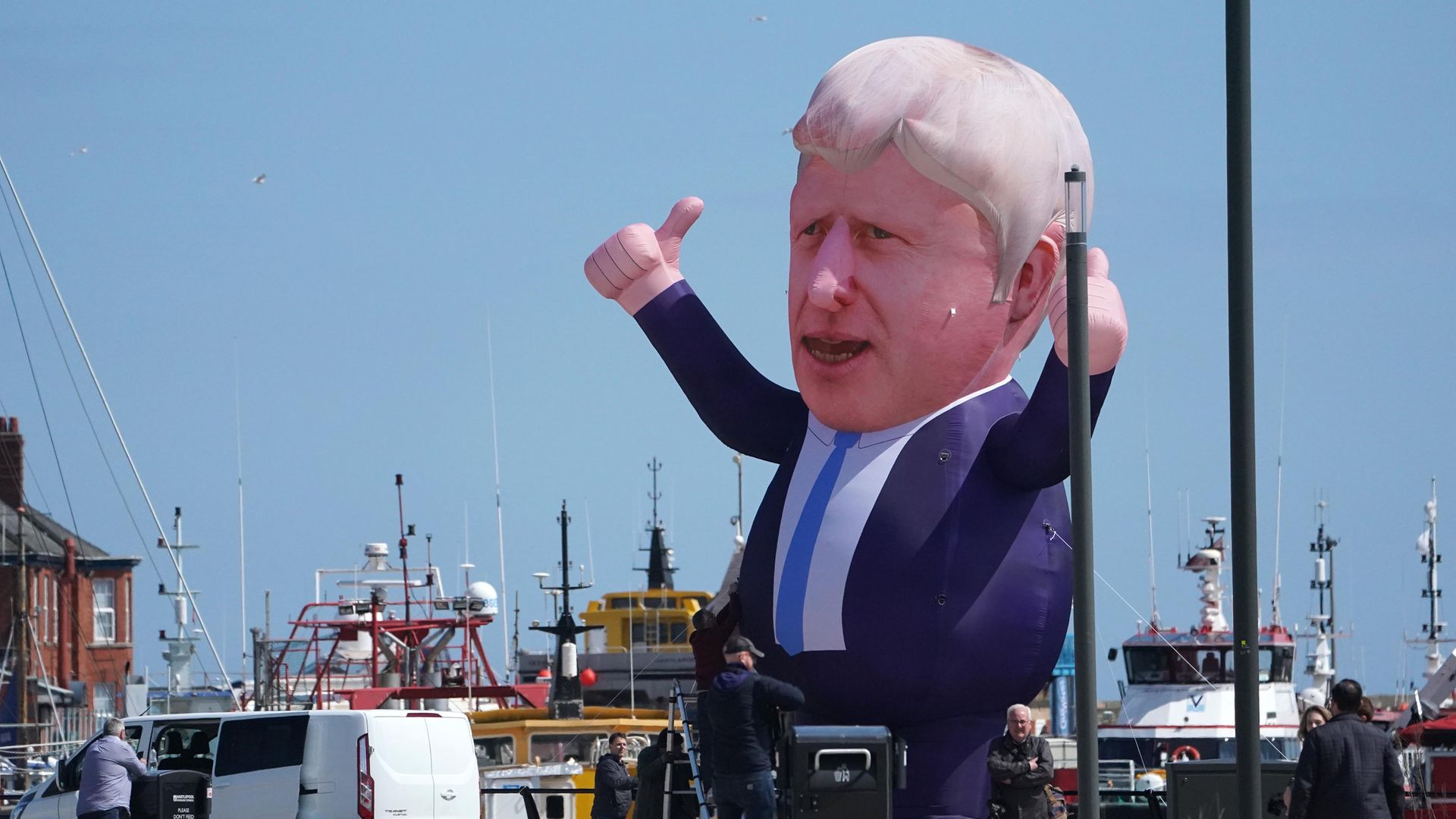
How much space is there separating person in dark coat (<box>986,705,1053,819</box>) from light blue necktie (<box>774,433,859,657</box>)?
1264 mm

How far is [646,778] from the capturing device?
1289 cm

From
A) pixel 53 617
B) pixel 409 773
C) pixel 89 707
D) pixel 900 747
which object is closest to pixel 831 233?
pixel 900 747

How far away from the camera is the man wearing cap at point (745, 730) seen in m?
10.3

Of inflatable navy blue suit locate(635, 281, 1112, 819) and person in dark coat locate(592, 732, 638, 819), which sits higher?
inflatable navy blue suit locate(635, 281, 1112, 819)

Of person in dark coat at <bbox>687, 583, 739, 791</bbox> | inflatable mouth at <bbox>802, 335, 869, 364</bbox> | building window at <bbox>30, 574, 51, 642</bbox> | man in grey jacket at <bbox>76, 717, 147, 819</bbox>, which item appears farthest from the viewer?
building window at <bbox>30, 574, 51, 642</bbox>

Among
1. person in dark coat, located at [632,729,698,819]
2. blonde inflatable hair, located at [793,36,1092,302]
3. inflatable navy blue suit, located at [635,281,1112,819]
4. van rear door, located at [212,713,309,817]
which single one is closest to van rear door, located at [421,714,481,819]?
van rear door, located at [212,713,309,817]

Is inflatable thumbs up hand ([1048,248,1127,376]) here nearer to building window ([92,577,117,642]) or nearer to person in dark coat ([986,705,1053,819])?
person in dark coat ([986,705,1053,819])

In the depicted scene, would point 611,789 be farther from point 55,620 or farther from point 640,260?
point 55,620

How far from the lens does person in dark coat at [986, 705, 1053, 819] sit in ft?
35.5

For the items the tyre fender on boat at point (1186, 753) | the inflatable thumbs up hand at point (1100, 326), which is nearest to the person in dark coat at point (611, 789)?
the inflatable thumbs up hand at point (1100, 326)

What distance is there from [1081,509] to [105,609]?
42167 mm

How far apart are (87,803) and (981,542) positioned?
6465 millimetres

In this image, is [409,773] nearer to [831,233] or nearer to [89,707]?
[831,233]

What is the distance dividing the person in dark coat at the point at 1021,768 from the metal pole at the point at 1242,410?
243cm
